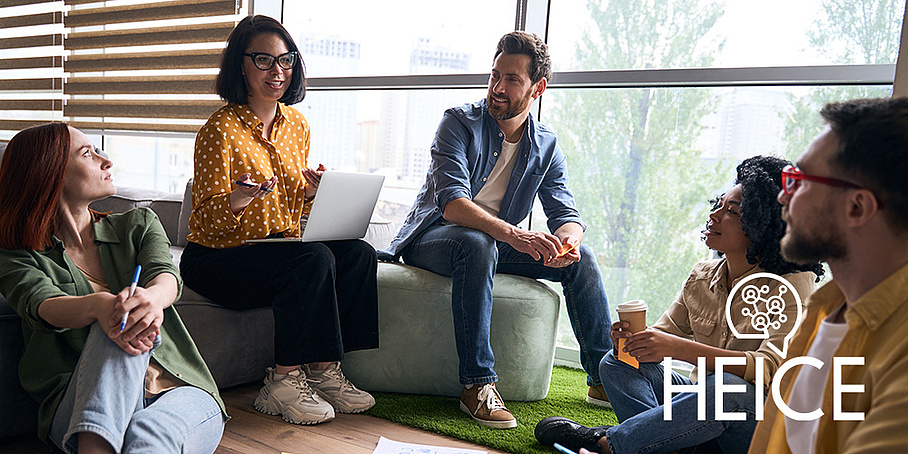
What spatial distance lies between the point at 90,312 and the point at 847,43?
A: 2484 mm

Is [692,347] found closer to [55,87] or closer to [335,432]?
[335,432]

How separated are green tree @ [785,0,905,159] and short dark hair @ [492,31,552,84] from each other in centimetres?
95

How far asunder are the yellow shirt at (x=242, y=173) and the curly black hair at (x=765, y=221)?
1337 mm

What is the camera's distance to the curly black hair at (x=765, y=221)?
1650 mm

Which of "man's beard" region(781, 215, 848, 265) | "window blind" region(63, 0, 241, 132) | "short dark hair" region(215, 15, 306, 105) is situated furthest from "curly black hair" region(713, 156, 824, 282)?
"window blind" region(63, 0, 241, 132)

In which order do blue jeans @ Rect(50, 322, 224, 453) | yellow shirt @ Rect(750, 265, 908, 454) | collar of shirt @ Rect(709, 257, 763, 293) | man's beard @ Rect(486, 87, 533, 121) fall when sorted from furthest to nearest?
man's beard @ Rect(486, 87, 533, 121), collar of shirt @ Rect(709, 257, 763, 293), blue jeans @ Rect(50, 322, 224, 453), yellow shirt @ Rect(750, 265, 908, 454)

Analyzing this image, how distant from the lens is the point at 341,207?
82.4 inches

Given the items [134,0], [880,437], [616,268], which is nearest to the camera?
[880,437]

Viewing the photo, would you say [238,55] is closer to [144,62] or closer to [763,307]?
[763,307]

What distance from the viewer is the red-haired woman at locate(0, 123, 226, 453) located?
4.58 feet

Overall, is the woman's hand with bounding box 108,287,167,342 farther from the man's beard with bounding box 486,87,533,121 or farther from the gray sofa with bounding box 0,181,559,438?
the man's beard with bounding box 486,87,533,121

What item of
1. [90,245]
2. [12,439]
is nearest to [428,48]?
[90,245]

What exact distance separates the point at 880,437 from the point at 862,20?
2.08 metres

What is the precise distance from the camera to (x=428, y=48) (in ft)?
11.0
